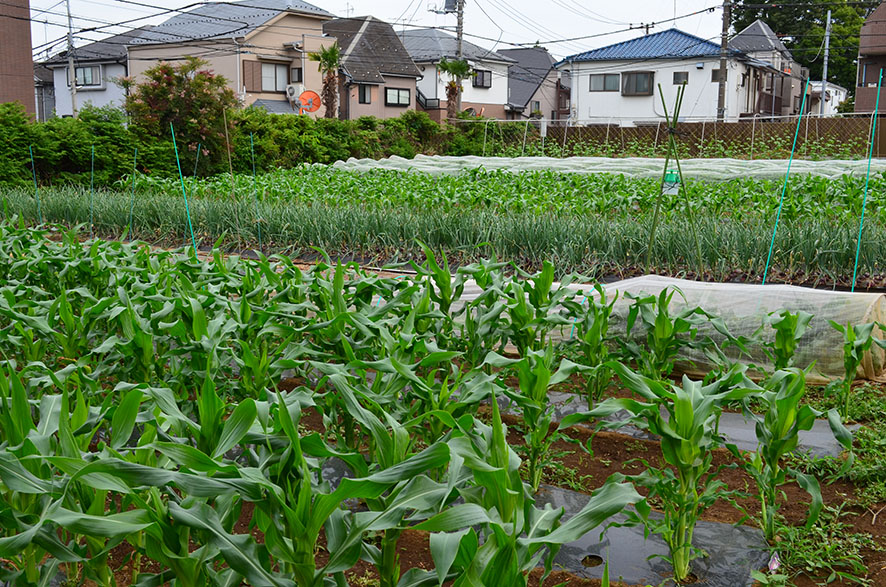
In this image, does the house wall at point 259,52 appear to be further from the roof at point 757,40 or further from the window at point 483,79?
the roof at point 757,40

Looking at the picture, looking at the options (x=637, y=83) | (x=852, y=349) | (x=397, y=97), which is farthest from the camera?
(x=397, y=97)


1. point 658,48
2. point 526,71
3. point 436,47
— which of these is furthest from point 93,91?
point 658,48

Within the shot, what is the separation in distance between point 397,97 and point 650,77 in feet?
36.7

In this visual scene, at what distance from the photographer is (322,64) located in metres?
25.7

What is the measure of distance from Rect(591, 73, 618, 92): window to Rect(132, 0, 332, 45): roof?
1194 centimetres

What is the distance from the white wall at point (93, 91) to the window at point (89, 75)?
14.2 inches

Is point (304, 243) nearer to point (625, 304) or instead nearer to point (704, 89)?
point (625, 304)

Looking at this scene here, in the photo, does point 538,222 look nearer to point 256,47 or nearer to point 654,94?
point 256,47

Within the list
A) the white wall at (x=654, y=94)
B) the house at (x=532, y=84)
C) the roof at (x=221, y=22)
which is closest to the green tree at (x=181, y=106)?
the roof at (x=221, y=22)

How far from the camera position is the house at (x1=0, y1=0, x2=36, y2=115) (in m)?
23.2

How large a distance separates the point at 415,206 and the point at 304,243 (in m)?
1.52

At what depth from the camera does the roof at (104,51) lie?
111 ft

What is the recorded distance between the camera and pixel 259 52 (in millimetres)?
31500

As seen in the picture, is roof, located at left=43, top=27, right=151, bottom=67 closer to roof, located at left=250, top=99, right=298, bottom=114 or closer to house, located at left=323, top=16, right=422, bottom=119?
roof, located at left=250, top=99, right=298, bottom=114
